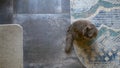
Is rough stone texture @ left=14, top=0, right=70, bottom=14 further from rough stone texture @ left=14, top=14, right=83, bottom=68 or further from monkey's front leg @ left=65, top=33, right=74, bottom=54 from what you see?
monkey's front leg @ left=65, top=33, right=74, bottom=54

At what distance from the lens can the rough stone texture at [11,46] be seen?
6.98 ft

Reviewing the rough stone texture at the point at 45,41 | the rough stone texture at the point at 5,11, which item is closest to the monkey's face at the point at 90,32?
the rough stone texture at the point at 45,41

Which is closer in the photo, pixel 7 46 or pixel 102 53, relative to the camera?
pixel 7 46

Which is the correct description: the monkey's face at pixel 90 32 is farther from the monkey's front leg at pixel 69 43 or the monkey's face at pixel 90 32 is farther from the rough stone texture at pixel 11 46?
the rough stone texture at pixel 11 46

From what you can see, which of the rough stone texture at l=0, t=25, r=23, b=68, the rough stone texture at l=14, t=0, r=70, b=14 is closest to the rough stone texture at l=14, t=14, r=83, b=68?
the rough stone texture at l=14, t=0, r=70, b=14

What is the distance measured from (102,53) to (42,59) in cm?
67

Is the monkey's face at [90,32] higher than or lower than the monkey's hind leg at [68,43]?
higher

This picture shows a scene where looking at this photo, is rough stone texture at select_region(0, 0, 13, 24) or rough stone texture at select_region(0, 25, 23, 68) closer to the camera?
rough stone texture at select_region(0, 25, 23, 68)

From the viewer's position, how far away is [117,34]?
2.40 meters

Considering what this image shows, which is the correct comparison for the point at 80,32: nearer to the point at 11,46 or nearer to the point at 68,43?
the point at 68,43

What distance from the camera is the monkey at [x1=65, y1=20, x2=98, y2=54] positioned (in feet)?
7.27

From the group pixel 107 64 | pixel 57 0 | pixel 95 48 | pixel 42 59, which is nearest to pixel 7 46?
pixel 42 59

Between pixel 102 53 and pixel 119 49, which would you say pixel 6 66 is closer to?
pixel 102 53

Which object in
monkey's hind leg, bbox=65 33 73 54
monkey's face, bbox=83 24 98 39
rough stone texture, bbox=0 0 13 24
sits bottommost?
monkey's hind leg, bbox=65 33 73 54
